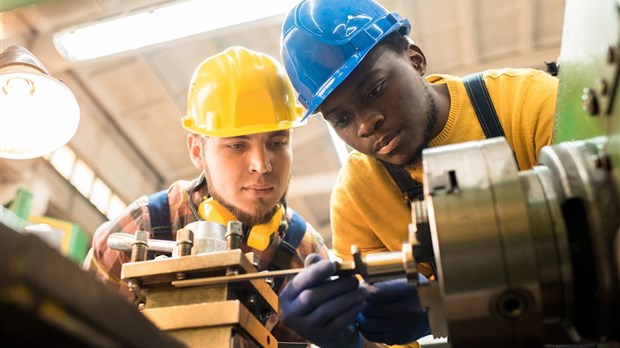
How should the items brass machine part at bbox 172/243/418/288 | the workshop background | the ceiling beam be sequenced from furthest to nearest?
the ceiling beam < the workshop background < brass machine part at bbox 172/243/418/288

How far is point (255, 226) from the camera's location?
177 centimetres

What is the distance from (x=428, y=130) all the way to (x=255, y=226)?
2.01 feet

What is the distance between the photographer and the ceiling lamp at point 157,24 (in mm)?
2531

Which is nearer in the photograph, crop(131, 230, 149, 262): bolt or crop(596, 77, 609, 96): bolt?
crop(596, 77, 609, 96): bolt

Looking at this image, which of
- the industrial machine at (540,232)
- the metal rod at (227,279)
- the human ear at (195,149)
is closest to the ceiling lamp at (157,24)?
the human ear at (195,149)

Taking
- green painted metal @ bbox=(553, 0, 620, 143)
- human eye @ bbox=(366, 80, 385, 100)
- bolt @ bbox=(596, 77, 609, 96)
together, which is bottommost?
bolt @ bbox=(596, 77, 609, 96)

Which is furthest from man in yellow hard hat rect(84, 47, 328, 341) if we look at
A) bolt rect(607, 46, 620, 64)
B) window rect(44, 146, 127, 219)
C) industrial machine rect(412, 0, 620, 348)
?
window rect(44, 146, 127, 219)

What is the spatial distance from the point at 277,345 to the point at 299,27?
2.84ft

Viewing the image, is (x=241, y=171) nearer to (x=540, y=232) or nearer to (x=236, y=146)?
(x=236, y=146)

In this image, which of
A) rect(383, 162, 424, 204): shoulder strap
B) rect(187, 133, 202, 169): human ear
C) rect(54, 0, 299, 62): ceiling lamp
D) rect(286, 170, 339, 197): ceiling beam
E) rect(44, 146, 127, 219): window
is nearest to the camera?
rect(383, 162, 424, 204): shoulder strap

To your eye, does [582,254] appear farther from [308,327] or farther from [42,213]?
[42,213]

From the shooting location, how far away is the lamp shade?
162 cm

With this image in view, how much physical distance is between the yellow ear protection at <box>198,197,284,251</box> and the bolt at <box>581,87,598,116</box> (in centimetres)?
94

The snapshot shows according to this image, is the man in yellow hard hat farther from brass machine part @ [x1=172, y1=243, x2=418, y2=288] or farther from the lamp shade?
brass machine part @ [x1=172, y1=243, x2=418, y2=288]
